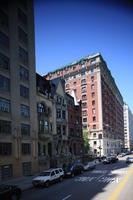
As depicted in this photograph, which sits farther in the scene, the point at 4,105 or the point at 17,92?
the point at 17,92

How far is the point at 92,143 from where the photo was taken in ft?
280

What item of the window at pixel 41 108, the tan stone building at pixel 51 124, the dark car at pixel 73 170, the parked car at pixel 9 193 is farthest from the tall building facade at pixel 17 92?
the parked car at pixel 9 193

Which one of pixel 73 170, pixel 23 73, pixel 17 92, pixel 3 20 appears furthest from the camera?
pixel 23 73

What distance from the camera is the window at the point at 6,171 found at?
2905cm

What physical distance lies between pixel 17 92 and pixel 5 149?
891 centimetres

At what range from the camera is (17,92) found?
3400cm

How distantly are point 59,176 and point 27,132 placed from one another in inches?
487

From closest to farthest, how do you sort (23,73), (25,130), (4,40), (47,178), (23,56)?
1. (47,178)
2. (4,40)
3. (25,130)
4. (23,73)
5. (23,56)

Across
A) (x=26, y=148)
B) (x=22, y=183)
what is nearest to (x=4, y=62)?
(x=26, y=148)

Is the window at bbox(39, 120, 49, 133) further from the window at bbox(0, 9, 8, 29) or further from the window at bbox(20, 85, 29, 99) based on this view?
the window at bbox(0, 9, 8, 29)

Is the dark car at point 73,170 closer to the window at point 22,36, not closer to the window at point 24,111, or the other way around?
the window at point 24,111

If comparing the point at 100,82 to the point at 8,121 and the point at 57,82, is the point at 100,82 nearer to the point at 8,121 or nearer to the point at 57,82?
the point at 57,82

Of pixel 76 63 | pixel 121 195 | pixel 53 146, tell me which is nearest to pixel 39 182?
pixel 121 195

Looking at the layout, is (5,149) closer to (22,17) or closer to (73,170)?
(73,170)
